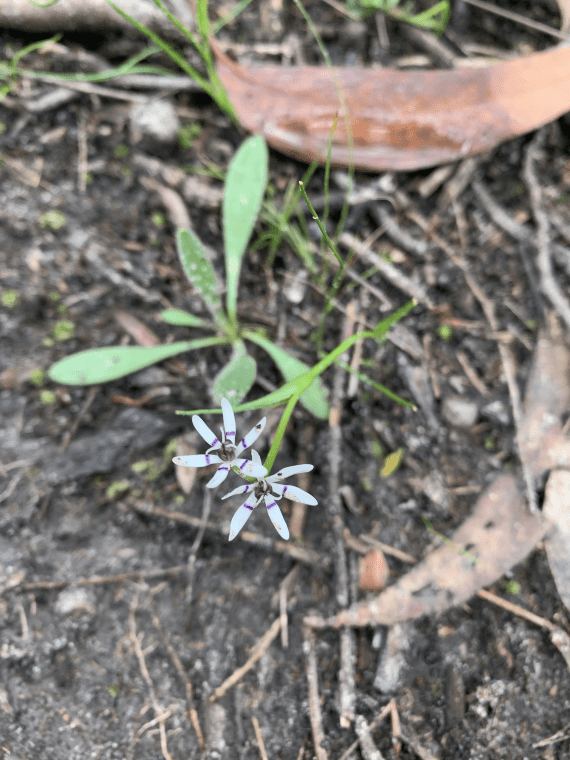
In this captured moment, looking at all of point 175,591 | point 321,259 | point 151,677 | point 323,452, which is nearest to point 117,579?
point 175,591

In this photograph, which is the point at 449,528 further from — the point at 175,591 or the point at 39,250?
the point at 39,250

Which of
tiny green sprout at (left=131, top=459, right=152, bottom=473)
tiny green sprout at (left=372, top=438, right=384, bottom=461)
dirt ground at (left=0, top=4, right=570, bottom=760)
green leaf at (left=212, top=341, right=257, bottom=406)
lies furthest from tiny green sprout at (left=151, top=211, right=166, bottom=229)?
tiny green sprout at (left=372, top=438, right=384, bottom=461)

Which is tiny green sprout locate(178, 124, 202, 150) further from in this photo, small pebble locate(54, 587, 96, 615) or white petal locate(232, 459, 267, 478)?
small pebble locate(54, 587, 96, 615)

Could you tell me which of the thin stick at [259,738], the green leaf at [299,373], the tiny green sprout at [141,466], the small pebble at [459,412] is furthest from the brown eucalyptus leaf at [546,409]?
the tiny green sprout at [141,466]

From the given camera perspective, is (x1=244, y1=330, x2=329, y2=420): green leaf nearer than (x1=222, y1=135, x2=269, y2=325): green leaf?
Yes

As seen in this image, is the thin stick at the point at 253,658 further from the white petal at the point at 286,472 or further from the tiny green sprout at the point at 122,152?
the tiny green sprout at the point at 122,152

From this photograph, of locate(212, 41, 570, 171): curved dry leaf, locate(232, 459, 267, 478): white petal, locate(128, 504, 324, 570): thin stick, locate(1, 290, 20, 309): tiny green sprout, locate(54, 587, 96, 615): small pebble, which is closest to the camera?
locate(232, 459, 267, 478): white petal

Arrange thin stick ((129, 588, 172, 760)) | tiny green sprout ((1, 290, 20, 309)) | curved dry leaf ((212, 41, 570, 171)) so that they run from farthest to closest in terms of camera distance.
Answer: curved dry leaf ((212, 41, 570, 171))
tiny green sprout ((1, 290, 20, 309))
thin stick ((129, 588, 172, 760))
